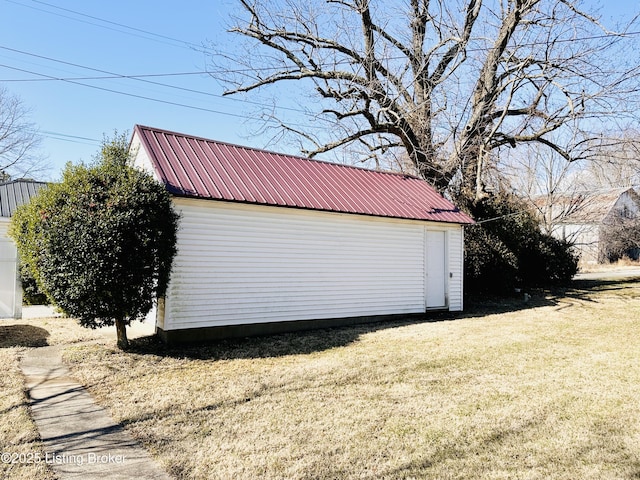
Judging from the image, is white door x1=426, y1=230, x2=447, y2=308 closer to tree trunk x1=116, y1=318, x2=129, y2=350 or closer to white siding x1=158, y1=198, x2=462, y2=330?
white siding x1=158, y1=198, x2=462, y2=330

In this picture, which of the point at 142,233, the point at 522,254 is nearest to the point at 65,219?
the point at 142,233

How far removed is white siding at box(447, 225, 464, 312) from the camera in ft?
39.2

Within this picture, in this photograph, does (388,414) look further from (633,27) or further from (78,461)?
(633,27)

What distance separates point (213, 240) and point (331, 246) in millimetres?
2747

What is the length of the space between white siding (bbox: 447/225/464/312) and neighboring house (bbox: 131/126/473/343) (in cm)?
3

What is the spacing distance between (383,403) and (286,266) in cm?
454

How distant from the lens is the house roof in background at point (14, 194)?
12.1m

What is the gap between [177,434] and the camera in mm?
4090

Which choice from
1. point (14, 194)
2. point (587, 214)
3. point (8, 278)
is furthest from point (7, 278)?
point (587, 214)

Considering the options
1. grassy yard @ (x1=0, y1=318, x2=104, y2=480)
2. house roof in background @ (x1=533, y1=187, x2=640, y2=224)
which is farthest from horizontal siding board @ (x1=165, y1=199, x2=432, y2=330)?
house roof in background @ (x1=533, y1=187, x2=640, y2=224)

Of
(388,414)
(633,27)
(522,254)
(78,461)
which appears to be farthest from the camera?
(522,254)

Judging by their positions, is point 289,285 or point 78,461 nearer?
point 78,461

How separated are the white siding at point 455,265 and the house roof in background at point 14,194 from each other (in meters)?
11.6

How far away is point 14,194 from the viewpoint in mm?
13281
